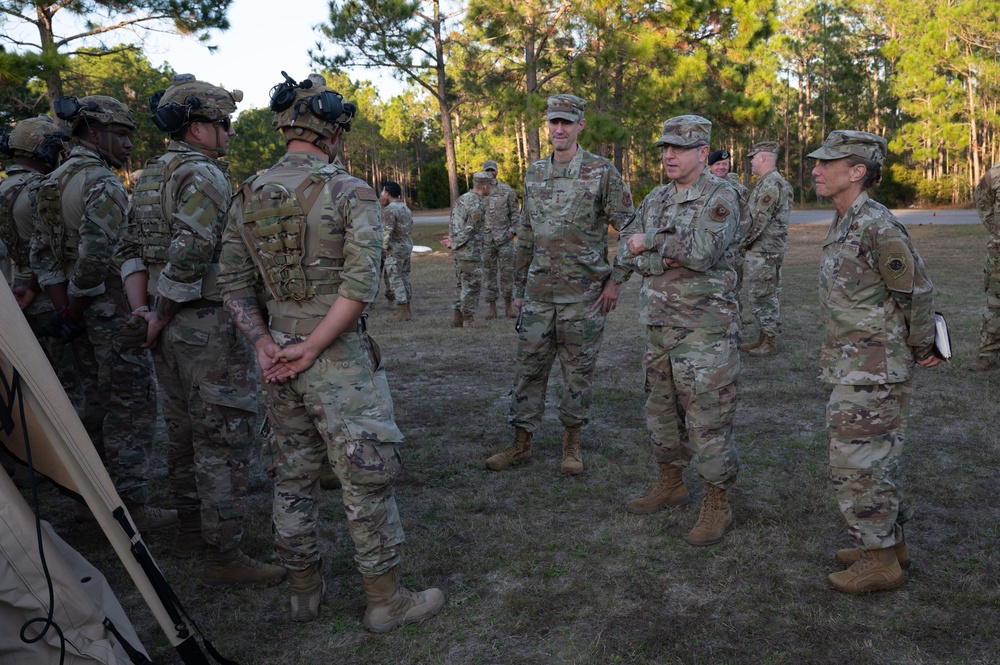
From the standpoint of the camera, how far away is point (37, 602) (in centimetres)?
232

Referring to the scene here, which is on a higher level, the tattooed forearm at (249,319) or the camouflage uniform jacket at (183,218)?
the camouflage uniform jacket at (183,218)

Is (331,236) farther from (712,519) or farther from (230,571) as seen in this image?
(712,519)

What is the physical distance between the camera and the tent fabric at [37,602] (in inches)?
90.2

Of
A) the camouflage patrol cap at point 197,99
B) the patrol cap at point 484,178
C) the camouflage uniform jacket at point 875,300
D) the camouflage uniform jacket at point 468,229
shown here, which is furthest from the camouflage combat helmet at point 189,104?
the patrol cap at point 484,178

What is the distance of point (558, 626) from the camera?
3215 millimetres

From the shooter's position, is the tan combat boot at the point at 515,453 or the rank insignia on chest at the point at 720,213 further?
the tan combat boot at the point at 515,453

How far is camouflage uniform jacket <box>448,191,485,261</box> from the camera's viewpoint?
10.9m

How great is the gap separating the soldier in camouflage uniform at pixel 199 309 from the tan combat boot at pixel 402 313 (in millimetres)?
7627

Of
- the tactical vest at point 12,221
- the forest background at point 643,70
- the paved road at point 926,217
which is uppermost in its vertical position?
the forest background at point 643,70

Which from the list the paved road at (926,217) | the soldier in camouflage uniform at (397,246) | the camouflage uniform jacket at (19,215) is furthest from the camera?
the paved road at (926,217)

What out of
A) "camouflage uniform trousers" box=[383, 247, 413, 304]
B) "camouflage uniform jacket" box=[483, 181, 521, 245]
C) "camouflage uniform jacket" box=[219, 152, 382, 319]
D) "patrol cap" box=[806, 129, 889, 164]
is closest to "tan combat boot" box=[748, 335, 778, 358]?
"camouflage uniform jacket" box=[483, 181, 521, 245]

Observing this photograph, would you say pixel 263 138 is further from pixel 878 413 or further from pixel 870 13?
pixel 878 413

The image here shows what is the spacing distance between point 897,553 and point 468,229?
27.4ft

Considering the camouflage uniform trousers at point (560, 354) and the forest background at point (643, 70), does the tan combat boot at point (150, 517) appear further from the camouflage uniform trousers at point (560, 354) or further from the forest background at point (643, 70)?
the forest background at point (643, 70)
